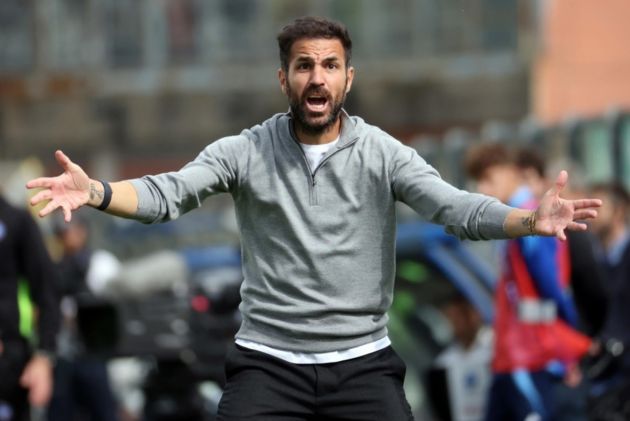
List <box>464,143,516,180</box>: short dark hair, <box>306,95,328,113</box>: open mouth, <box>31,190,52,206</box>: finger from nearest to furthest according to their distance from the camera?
<box>31,190,52,206</box>: finger < <box>306,95,328,113</box>: open mouth < <box>464,143,516,180</box>: short dark hair

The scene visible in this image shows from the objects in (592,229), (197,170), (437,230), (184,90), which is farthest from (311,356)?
(184,90)

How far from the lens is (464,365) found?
35.4ft

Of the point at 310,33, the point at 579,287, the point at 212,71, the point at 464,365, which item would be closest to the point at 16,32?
the point at 212,71

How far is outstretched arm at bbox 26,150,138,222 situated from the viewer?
19.3 feet

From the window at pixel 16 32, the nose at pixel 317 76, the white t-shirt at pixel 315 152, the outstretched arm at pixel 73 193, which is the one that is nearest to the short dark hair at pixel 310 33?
the nose at pixel 317 76

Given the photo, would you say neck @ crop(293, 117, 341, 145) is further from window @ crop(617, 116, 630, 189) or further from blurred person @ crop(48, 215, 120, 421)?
blurred person @ crop(48, 215, 120, 421)

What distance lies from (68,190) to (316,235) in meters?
0.87

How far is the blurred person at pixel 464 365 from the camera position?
10.7 metres

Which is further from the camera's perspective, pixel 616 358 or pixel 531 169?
pixel 531 169

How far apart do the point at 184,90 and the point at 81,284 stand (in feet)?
70.9

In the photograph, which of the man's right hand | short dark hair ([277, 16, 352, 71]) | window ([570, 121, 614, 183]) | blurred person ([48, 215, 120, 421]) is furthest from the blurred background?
the man's right hand

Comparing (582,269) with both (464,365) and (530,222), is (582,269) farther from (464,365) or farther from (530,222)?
(530,222)

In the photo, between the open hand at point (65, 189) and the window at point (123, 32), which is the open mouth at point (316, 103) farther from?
the window at point (123, 32)

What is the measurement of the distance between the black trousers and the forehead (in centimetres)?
103
